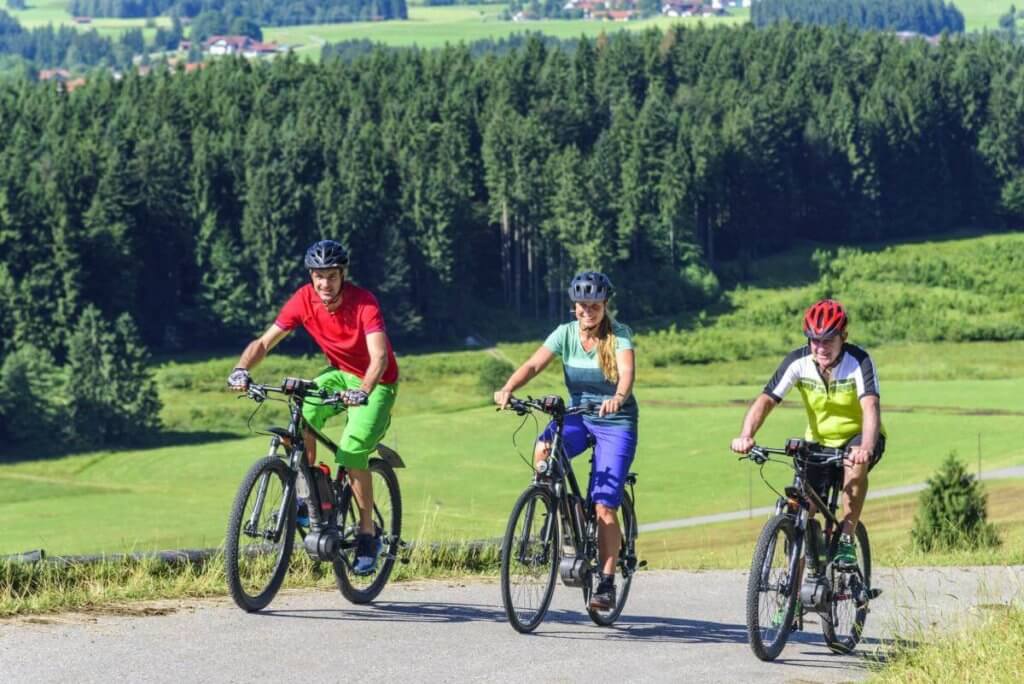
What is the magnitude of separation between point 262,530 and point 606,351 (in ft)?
7.90

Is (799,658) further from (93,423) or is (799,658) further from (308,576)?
(93,423)

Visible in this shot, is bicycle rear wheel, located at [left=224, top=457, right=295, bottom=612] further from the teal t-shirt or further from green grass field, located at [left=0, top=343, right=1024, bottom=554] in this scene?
green grass field, located at [left=0, top=343, right=1024, bottom=554]

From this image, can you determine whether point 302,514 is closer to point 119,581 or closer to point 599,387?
point 119,581

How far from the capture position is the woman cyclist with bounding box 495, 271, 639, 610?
12422 mm

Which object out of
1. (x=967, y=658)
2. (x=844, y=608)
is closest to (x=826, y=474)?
(x=844, y=608)

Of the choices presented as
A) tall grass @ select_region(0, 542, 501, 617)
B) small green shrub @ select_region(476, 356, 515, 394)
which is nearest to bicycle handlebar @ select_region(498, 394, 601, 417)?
tall grass @ select_region(0, 542, 501, 617)

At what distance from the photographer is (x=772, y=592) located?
11.9m

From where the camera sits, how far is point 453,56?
600 ft

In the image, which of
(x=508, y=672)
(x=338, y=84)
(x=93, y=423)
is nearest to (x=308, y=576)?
(x=508, y=672)

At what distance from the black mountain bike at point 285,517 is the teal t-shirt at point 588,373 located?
1.48m

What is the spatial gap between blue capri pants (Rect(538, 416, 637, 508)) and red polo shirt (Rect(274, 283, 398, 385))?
121 cm

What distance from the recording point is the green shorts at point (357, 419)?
12648 mm

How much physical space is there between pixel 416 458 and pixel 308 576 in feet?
208

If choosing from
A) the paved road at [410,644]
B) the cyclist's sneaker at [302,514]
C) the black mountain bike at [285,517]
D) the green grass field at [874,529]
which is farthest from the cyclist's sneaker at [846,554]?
the green grass field at [874,529]
